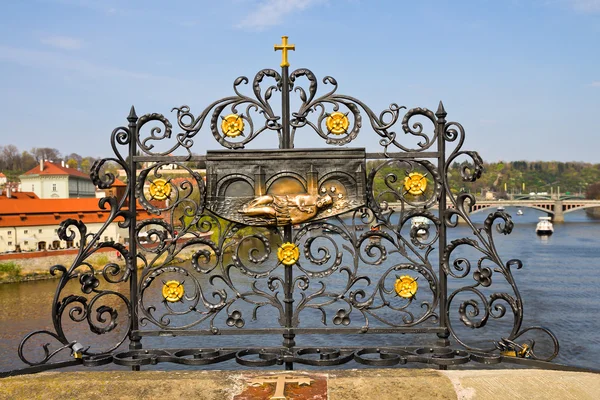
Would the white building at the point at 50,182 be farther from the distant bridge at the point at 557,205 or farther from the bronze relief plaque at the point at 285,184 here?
the bronze relief plaque at the point at 285,184

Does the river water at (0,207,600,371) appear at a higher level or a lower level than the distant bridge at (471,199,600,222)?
lower

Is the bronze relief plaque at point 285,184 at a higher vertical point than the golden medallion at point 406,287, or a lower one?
higher

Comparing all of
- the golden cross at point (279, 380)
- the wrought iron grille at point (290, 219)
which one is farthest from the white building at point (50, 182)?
the golden cross at point (279, 380)

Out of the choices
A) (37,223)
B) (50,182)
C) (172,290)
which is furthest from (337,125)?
(50,182)

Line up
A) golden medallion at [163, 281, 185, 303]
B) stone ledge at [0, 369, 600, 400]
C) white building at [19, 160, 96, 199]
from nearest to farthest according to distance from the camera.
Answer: stone ledge at [0, 369, 600, 400], golden medallion at [163, 281, 185, 303], white building at [19, 160, 96, 199]

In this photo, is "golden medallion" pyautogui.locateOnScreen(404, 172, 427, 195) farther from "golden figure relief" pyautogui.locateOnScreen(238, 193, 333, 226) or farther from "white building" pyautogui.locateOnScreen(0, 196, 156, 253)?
"white building" pyautogui.locateOnScreen(0, 196, 156, 253)

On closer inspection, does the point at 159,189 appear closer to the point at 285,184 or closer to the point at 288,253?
the point at 285,184

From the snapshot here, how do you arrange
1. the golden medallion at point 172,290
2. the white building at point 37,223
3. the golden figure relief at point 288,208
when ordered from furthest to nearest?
the white building at point 37,223
the golden medallion at point 172,290
the golden figure relief at point 288,208

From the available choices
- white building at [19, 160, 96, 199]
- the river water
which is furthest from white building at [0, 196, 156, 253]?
white building at [19, 160, 96, 199]

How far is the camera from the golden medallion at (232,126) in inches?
226

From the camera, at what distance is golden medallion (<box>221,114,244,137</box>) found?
5734mm

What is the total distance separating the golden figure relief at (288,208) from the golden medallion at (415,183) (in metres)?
0.73

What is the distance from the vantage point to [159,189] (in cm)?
575

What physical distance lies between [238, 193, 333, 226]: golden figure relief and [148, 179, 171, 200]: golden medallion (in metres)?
0.79
